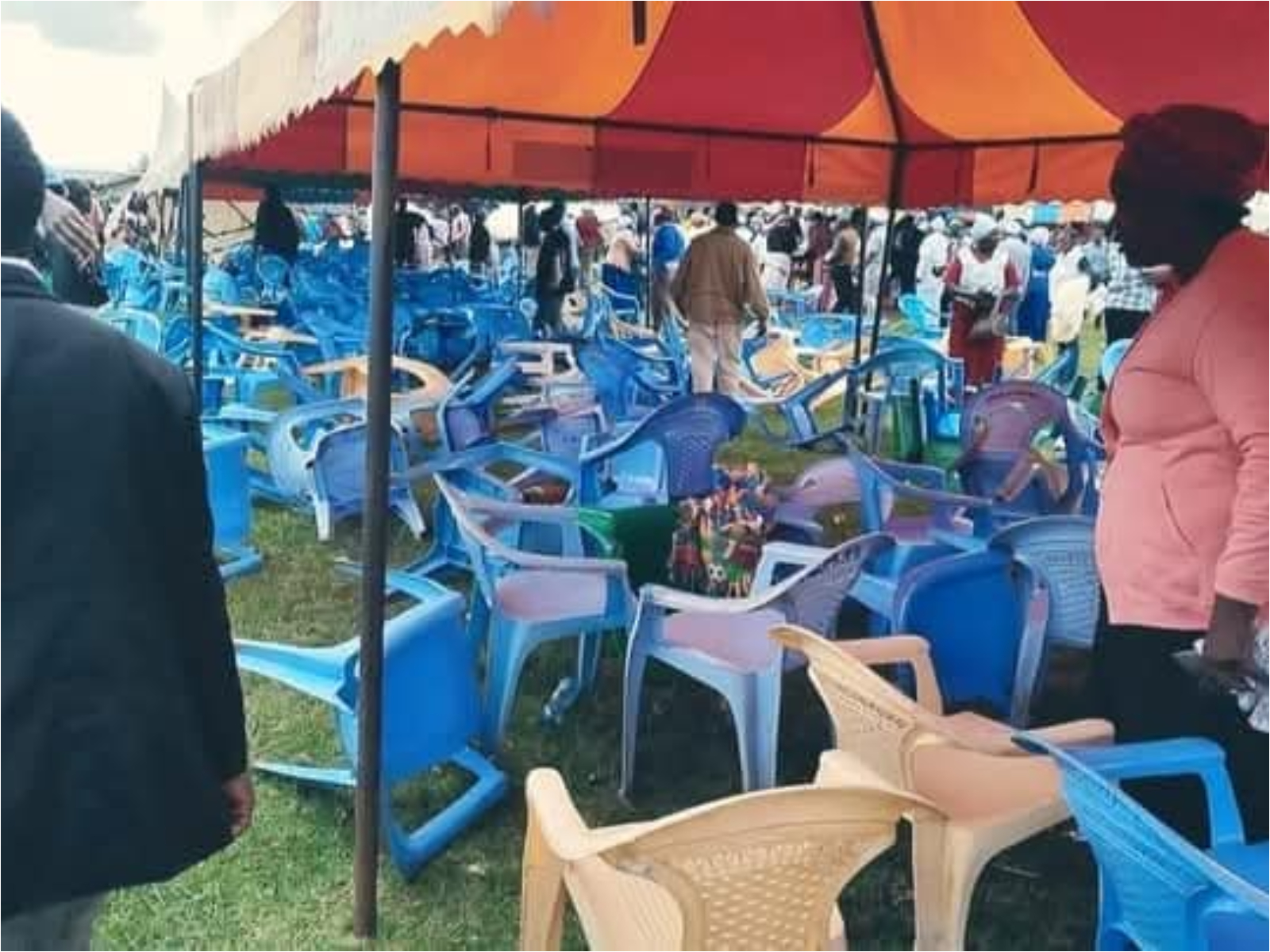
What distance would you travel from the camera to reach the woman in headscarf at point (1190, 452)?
2.00 m

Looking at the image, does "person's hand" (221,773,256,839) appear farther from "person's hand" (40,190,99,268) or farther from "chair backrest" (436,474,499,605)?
"chair backrest" (436,474,499,605)

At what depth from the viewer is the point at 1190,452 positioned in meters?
2.17

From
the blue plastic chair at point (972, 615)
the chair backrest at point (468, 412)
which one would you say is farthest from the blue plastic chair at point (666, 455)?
the blue plastic chair at point (972, 615)

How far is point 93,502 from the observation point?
1516 millimetres

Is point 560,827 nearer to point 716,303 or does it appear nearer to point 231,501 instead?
point 231,501

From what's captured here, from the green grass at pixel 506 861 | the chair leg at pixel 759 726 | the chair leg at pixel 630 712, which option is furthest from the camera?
the chair leg at pixel 630 712

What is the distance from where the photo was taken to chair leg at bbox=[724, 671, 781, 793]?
310cm

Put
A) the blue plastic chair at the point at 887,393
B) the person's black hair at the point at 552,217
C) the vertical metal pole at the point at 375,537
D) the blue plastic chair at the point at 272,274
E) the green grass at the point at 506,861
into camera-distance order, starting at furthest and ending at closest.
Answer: the blue plastic chair at the point at 272,274
the person's black hair at the point at 552,217
the blue plastic chair at the point at 887,393
the green grass at the point at 506,861
the vertical metal pole at the point at 375,537

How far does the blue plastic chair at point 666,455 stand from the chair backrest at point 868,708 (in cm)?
276

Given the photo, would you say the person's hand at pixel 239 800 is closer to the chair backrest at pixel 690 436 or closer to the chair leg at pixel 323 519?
the chair backrest at pixel 690 436

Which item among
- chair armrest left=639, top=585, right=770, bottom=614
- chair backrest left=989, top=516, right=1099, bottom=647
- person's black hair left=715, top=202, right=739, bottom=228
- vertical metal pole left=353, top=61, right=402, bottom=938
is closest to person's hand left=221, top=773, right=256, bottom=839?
vertical metal pole left=353, top=61, right=402, bottom=938

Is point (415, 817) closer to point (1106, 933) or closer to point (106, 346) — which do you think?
point (1106, 933)

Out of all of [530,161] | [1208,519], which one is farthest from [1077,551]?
[530,161]

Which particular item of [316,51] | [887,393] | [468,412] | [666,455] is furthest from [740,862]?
[887,393]
